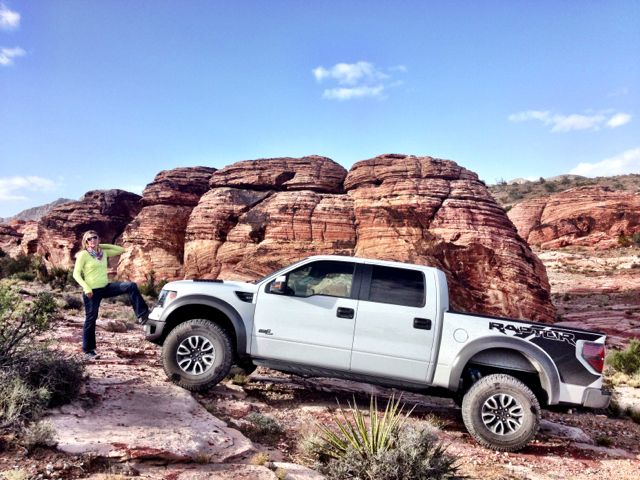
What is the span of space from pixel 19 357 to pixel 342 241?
22.4 metres

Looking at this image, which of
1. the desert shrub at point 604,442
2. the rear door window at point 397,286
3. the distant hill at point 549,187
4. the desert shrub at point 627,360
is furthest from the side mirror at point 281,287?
the distant hill at point 549,187

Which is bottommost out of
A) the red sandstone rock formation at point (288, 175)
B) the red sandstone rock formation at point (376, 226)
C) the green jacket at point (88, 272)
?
the green jacket at point (88, 272)

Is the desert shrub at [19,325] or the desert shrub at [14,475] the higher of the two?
the desert shrub at [19,325]

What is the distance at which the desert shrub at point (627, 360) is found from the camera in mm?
14352

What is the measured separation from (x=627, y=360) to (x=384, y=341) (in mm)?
13122

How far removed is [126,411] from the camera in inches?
195

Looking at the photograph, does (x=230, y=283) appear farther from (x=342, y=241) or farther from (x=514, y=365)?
(x=342, y=241)

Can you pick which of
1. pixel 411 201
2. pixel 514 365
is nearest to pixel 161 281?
pixel 411 201

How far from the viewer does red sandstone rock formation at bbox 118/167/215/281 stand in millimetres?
32312

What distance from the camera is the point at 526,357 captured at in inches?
229

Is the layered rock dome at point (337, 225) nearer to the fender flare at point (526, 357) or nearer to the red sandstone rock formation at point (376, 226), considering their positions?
the red sandstone rock formation at point (376, 226)

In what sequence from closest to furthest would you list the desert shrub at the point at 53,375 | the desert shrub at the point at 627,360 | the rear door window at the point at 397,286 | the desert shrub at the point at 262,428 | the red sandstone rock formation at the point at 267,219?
the desert shrub at the point at 53,375 → the desert shrub at the point at 262,428 → the rear door window at the point at 397,286 → the desert shrub at the point at 627,360 → the red sandstone rock formation at the point at 267,219

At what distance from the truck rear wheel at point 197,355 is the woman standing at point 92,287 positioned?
3.84 ft

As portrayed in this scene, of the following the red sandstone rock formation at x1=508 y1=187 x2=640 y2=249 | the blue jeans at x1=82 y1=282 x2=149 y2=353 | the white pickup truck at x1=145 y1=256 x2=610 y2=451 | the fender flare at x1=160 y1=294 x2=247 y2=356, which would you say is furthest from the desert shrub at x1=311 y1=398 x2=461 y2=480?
the red sandstone rock formation at x1=508 y1=187 x2=640 y2=249
